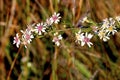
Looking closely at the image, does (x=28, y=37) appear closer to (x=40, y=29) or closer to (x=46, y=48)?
(x=40, y=29)

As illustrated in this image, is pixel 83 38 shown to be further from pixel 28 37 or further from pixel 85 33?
pixel 28 37

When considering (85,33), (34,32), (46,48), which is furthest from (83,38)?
(46,48)

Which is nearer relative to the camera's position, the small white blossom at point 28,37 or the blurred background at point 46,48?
the small white blossom at point 28,37

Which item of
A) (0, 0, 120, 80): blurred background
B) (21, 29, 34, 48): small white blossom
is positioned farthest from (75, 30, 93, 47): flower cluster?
(0, 0, 120, 80): blurred background

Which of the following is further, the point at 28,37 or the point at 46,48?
the point at 46,48

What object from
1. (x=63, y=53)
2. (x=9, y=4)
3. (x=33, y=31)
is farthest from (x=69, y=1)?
(x=33, y=31)

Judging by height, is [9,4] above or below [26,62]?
above

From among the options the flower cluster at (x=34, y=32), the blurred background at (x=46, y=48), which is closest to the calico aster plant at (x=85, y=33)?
the flower cluster at (x=34, y=32)

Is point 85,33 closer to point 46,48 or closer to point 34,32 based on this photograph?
point 34,32

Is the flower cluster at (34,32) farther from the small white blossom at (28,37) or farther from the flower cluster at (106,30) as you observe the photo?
the flower cluster at (106,30)

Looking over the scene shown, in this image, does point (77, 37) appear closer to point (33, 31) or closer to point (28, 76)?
point (33, 31)

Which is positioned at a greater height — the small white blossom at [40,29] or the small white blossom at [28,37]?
the small white blossom at [40,29]
